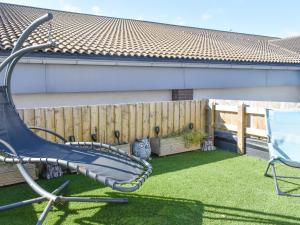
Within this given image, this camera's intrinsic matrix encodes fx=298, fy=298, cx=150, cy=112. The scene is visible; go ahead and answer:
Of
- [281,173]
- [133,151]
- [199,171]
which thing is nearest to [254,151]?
[281,173]


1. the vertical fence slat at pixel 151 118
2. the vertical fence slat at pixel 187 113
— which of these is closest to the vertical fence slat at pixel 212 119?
the vertical fence slat at pixel 187 113

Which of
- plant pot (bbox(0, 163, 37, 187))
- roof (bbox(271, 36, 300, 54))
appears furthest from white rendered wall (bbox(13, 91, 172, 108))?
roof (bbox(271, 36, 300, 54))

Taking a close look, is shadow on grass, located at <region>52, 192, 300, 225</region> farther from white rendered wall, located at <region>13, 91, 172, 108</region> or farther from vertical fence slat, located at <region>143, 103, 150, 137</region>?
white rendered wall, located at <region>13, 91, 172, 108</region>

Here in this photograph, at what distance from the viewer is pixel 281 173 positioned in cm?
591

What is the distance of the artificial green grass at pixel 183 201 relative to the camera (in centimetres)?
402

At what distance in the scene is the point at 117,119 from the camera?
23.4 feet

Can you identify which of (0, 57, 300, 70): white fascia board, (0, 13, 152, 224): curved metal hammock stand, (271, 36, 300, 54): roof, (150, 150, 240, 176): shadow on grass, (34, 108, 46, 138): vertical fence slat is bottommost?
(150, 150, 240, 176): shadow on grass

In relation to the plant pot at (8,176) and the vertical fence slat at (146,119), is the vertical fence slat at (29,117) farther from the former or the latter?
the vertical fence slat at (146,119)

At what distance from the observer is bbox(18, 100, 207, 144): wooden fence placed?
626cm

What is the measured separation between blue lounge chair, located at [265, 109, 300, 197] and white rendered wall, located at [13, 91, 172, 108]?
17.0 feet

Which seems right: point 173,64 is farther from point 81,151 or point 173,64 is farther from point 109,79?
point 81,151

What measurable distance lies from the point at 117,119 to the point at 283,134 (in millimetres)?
3630

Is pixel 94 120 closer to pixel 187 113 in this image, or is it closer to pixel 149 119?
pixel 149 119

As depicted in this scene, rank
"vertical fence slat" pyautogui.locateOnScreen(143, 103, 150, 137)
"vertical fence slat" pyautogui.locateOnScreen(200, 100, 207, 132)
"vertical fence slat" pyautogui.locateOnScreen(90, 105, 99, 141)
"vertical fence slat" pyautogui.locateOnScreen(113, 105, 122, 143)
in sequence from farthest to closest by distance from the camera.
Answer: "vertical fence slat" pyautogui.locateOnScreen(200, 100, 207, 132), "vertical fence slat" pyautogui.locateOnScreen(143, 103, 150, 137), "vertical fence slat" pyautogui.locateOnScreen(113, 105, 122, 143), "vertical fence slat" pyautogui.locateOnScreen(90, 105, 99, 141)
